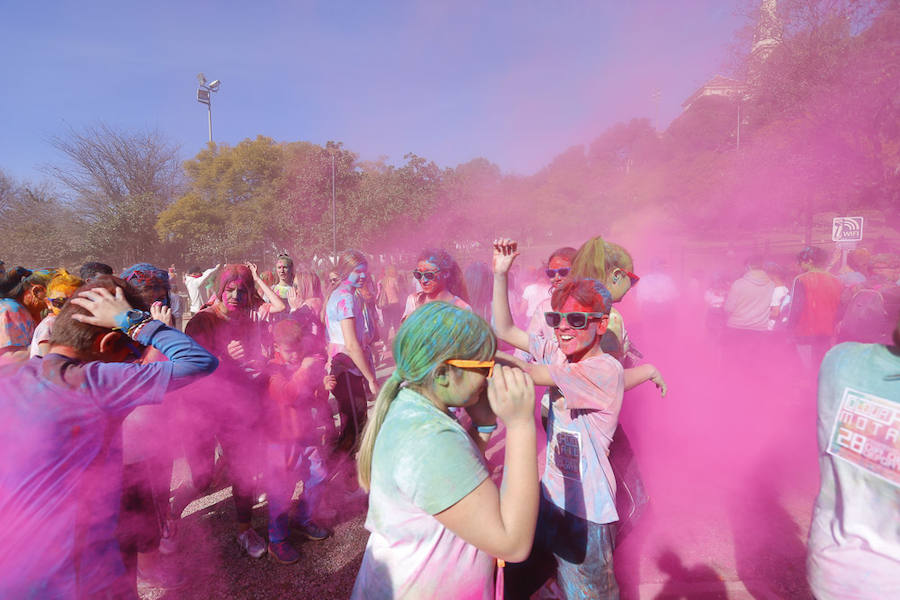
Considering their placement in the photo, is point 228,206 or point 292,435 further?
point 228,206

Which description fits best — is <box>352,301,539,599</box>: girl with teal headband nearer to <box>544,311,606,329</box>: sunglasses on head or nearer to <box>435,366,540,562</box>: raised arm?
<box>435,366,540,562</box>: raised arm

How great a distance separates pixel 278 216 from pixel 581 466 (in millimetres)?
21152

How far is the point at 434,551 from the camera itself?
1294 mm

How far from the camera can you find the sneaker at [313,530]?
10.5 feet

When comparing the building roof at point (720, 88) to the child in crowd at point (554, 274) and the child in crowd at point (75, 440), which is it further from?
the child in crowd at point (75, 440)

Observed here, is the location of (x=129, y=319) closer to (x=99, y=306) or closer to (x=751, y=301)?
(x=99, y=306)

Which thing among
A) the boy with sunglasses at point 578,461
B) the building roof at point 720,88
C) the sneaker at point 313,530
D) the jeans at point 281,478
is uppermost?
the building roof at point 720,88

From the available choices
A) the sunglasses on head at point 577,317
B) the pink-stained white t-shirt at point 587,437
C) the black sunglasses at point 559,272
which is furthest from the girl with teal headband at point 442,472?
the black sunglasses at point 559,272

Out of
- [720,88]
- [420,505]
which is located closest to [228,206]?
[720,88]

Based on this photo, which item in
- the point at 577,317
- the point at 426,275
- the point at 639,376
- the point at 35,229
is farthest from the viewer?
the point at 35,229

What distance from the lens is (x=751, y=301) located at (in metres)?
5.67

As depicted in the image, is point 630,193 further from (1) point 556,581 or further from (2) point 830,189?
(1) point 556,581

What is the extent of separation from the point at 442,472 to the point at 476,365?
33 cm

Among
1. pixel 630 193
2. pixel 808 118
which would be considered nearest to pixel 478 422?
pixel 808 118
